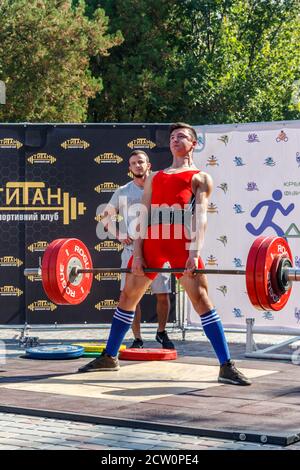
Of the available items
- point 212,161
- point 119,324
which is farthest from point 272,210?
point 119,324

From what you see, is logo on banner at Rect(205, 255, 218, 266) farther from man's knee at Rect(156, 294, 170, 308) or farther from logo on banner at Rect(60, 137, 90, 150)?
logo on banner at Rect(60, 137, 90, 150)

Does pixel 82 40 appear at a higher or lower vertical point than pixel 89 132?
higher

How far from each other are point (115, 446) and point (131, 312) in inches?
94.6

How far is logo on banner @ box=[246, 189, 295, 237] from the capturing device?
9172mm

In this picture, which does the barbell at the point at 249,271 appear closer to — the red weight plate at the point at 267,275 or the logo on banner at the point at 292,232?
the red weight plate at the point at 267,275

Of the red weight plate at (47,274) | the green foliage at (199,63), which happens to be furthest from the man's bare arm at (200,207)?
the green foliage at (199,63)

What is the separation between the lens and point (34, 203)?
402 inches

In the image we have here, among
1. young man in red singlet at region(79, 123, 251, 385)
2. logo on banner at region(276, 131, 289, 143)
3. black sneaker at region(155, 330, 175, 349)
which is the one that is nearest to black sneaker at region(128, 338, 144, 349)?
black sneaker at region(155, 330, 175, 349)

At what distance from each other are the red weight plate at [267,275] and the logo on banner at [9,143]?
13.2 ft

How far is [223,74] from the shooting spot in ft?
107

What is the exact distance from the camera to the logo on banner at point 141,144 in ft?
33.6

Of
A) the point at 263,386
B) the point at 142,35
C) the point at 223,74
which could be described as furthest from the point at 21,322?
the point at 223,74

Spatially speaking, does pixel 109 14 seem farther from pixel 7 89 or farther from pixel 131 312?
pixel 131 312

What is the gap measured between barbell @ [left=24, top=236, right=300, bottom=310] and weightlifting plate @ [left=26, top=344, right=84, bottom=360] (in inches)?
40.0
